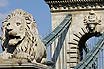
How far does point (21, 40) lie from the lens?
26.7 feet

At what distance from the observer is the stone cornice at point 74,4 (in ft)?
83.2

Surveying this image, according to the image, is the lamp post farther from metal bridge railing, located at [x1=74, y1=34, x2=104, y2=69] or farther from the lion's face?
the lion's face

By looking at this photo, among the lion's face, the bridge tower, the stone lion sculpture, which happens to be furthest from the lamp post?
the lion's face

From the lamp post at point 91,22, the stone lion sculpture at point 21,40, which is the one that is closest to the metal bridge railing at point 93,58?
the lamp post at point 91,22

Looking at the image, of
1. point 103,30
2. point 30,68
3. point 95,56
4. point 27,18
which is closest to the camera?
point 30,68

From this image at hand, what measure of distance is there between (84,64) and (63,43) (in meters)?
4.04

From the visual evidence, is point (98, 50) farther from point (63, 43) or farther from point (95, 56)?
point (63, 43)

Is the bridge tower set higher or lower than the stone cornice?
lower

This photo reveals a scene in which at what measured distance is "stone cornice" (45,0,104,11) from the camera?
25.4 m

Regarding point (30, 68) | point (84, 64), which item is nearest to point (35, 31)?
point (30, 68)

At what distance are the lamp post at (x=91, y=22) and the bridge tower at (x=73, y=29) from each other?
2 cm

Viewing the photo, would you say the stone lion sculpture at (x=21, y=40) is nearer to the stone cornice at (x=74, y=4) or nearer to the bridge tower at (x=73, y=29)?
the bridge tower at (x=73, y=29)

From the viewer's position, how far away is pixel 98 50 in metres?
23.1

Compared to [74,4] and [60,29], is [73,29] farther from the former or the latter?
[60,29]
